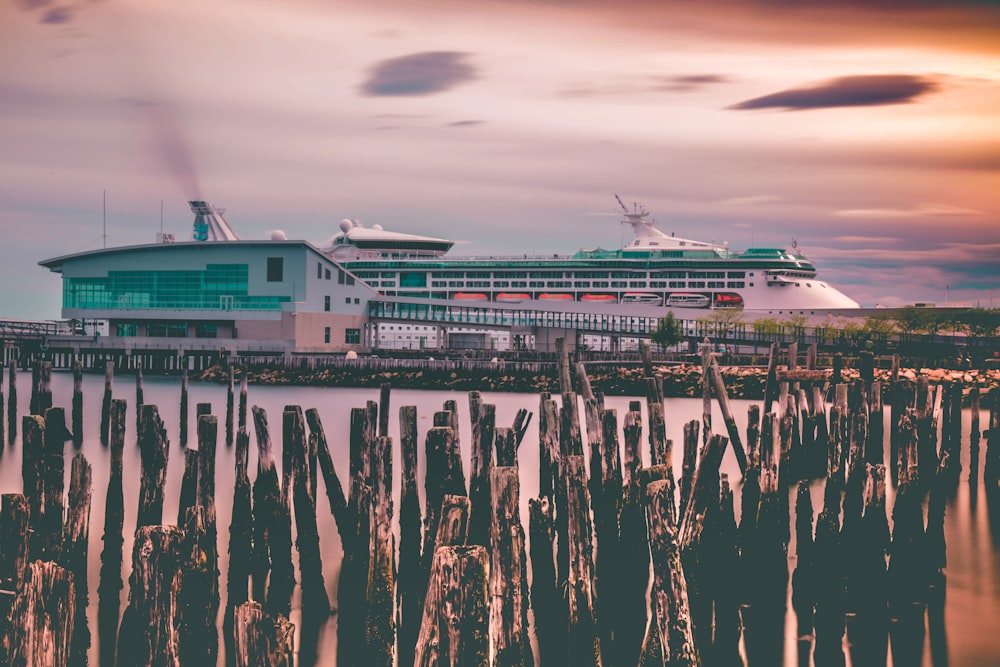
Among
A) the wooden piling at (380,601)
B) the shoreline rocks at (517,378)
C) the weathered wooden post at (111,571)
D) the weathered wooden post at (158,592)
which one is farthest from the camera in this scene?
the shoreline rocks at (517,378)

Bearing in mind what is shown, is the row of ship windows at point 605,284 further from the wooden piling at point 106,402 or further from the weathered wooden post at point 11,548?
the weathered wooden post at point 11,548

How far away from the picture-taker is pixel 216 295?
197ft

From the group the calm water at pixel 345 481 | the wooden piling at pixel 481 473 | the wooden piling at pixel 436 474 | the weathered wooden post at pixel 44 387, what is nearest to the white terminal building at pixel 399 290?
the calm water at pixel 345 481

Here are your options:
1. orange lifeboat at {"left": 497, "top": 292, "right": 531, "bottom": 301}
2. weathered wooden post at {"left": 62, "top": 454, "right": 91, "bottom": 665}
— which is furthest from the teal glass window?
weathered wooden post at {"left": 62, "top": 454, "right": 91, "bottom": 665}

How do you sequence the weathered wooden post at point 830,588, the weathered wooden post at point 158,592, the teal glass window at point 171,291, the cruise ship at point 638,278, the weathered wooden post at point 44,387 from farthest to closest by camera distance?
1. the cruise ship at point 638,278
2. the teal glass window at point 171,291
3. the weathered wooden post at point 44,387
4. the weathered wooden post at point 830,588
5. the weathered wooden post at point 158,592

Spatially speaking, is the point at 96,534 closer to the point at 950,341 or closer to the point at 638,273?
the point at 950,341

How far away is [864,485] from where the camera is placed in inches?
461

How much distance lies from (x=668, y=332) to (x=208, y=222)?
38.3m

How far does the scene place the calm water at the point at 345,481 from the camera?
11.4 metres

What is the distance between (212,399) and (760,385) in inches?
844

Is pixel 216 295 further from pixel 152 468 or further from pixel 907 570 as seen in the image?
pixel 907 570

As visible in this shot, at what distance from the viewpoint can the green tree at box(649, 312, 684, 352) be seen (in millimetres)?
68188

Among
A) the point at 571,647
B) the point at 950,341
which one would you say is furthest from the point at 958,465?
the point at 950,341

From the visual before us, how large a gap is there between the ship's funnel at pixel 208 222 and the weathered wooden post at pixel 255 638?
8058 centimetres
